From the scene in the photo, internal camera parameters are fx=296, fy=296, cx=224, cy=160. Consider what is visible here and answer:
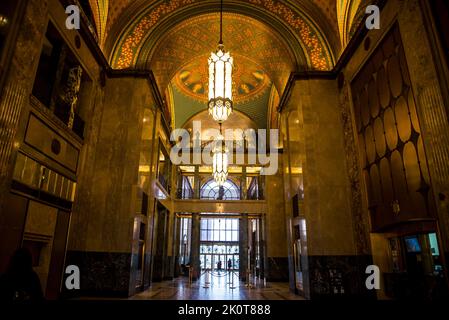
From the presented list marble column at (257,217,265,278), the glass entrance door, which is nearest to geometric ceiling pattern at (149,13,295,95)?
marble column at (257,217,265,278)

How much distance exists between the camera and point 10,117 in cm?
396

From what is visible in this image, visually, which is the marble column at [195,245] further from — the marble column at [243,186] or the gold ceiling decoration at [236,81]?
the gold ceiling decoration at [236,81]

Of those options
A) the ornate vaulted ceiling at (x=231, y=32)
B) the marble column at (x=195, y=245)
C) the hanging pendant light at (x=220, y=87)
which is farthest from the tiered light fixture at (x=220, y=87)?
the marble column at (x=195, y=245)

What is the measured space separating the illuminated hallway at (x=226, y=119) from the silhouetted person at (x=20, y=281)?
4 centimetres

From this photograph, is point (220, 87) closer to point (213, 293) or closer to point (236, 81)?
point (213, 293)

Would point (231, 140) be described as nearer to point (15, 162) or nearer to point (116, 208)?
point (116, 208)

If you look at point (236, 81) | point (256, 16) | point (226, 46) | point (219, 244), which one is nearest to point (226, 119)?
point (256, 16)

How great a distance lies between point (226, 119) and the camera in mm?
7289

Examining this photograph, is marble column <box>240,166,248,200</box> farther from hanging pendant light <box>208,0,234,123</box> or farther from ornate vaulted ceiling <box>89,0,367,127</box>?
hanging pendant light <box>208,0,234,123</box>

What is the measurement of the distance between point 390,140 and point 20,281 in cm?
570

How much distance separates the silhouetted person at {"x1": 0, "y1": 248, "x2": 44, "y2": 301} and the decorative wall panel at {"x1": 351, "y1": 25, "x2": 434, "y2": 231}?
193 inches
